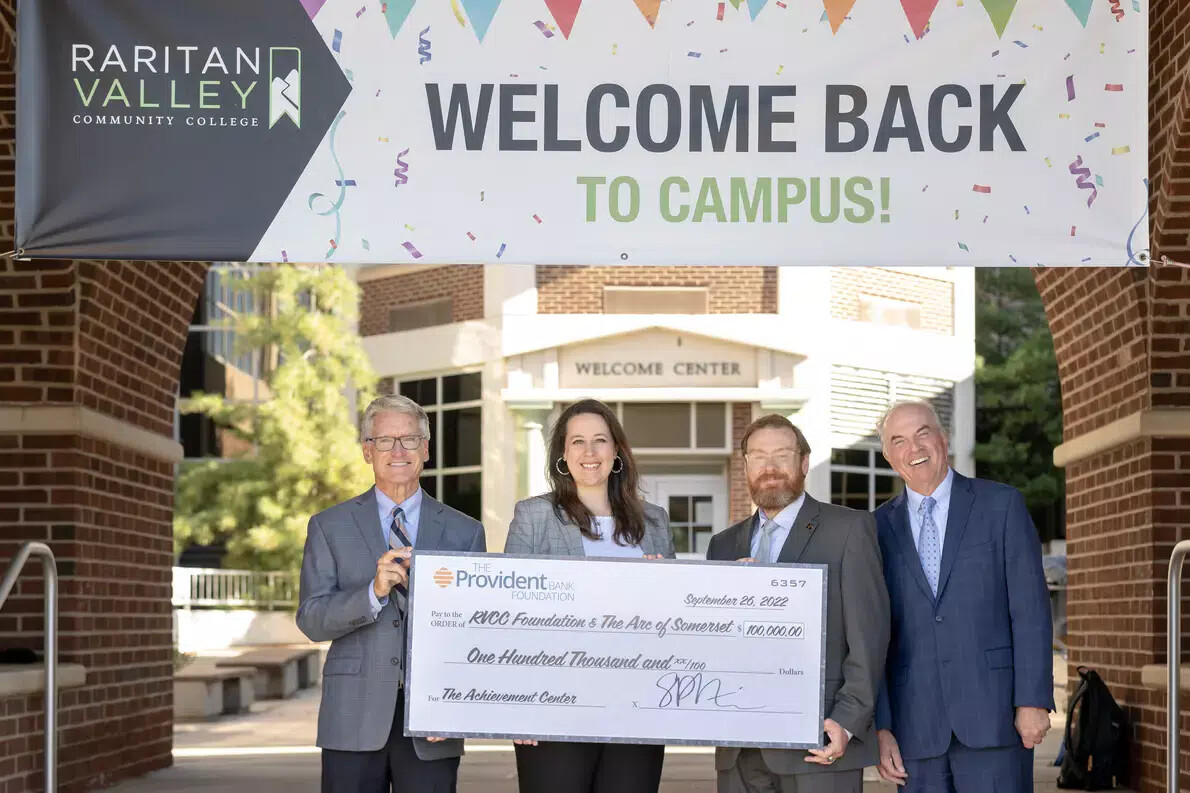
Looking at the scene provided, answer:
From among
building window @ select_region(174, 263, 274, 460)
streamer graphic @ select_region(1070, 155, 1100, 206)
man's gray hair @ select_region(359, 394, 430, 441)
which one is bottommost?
man's gray hair @ select_region(359, 394, 430, 441)

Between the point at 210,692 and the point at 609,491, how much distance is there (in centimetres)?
1229

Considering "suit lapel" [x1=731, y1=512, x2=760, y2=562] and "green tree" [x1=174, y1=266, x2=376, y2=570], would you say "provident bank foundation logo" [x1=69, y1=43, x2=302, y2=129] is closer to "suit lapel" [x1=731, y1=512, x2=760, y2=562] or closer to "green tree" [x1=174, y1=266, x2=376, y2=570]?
"suit lapel" [x1=731, y1=512, x2=760, y2=562]

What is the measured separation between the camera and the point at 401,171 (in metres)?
5.52

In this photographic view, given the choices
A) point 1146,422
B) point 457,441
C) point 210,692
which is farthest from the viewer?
point 457,441

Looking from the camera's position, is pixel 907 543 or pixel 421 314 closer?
pixel 907 543

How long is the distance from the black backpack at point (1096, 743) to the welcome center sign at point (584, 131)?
140 inches

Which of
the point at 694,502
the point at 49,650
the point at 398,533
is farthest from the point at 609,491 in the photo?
the point at 694,502

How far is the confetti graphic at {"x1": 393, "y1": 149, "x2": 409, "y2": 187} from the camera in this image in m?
5.52

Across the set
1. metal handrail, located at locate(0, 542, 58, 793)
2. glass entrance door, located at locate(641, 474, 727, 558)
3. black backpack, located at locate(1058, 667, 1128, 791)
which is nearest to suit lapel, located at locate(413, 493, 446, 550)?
metal handrail, located at locate(0, 542, 58, 793)

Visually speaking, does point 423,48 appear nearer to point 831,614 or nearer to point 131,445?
point 831,614

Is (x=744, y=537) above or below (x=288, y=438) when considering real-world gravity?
below

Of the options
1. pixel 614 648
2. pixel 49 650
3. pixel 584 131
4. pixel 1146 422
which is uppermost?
pixel 584 131
